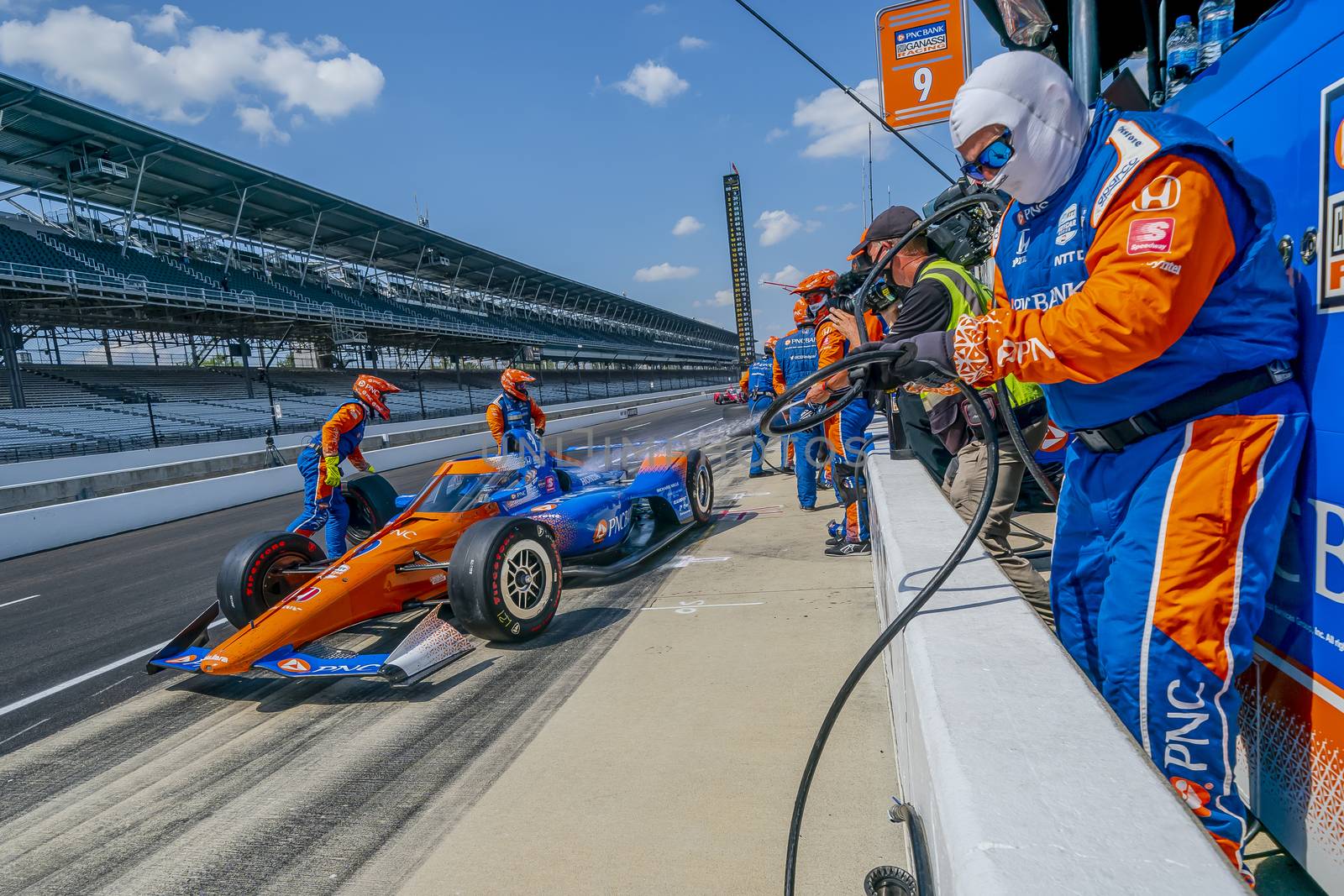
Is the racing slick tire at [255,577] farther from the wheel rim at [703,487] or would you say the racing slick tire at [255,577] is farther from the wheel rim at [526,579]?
the wheel rim at [703,487]

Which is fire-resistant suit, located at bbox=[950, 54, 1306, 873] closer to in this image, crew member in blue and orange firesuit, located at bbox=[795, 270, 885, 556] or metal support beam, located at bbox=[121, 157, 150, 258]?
crew member in blue and orange firesuit, located at bbox=[795, 270, 885, 556]

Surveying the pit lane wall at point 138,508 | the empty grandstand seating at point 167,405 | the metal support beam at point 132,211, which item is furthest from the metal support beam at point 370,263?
the pit lane wall at point 138,508

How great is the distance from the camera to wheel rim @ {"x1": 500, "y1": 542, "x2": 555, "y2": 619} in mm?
3924

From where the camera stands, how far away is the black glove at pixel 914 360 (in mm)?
1697

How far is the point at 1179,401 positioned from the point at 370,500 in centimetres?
593

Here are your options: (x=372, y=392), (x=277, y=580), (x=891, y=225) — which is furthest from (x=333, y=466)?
(x=891, y=225)

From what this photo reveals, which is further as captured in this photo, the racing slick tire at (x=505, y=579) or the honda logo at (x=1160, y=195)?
the racing slick tire at (x=505, y=579)

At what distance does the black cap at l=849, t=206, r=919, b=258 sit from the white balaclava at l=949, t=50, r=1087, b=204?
1.45 m

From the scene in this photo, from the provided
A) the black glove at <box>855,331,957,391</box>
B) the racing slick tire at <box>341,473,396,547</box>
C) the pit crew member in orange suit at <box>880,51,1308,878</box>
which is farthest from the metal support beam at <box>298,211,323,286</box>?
the pit crew member in orange suit at <box>880,51,1308,878</box>

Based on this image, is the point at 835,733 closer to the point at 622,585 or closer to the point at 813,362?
the point at 622,585

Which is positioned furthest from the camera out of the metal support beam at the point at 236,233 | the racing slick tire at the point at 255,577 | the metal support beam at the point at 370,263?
the metal support beam at the point at 370,263

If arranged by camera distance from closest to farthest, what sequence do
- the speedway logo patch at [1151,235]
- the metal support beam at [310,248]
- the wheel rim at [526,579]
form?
the speedway logo patch at [1151,235]
the wheel rim at [526,579]
the metal support beam at [310,248]

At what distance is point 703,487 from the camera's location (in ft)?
22.6

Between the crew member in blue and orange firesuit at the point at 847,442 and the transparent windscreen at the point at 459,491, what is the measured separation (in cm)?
251
